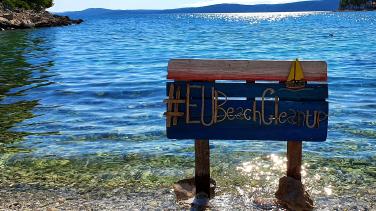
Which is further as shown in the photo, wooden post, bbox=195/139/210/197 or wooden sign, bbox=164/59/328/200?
wooden post, bbox=195/139/210/197

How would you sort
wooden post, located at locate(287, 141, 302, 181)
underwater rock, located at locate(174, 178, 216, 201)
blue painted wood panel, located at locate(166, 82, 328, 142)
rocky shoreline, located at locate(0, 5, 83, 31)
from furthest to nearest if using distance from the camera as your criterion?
1. rocky shoreline, located at locate(0, 5, 83, 31)
2. underwater rock, located at locate(174, 178, 216, 201)
3. wooden post, located at locate(287, 141, 302, 181)
4. blue painted wood panel, located at locate(166, 82, 328, 142)

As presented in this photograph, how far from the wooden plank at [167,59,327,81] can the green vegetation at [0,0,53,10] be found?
11480 cm

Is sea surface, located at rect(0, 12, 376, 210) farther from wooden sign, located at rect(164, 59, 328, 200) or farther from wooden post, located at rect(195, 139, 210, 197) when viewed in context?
wooden sign, located at rect(164, 59, 328, 200)

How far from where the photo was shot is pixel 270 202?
6.64m

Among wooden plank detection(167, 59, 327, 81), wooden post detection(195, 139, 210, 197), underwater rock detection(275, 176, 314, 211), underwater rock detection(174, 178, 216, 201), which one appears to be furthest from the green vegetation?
underwater rock detection(275, 176, 314, 211)

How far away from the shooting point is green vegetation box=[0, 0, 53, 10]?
111500mm

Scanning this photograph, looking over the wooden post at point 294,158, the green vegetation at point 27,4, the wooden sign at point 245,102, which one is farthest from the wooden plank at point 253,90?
the green vegetation at point 27,4

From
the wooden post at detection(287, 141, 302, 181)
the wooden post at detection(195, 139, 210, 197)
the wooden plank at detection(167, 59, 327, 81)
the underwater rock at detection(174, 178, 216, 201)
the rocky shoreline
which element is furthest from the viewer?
the rocky shoreline

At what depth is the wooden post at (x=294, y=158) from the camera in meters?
6.37

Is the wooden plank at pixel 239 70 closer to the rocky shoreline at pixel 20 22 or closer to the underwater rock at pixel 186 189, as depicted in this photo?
the underwater rock at pixel 186 189

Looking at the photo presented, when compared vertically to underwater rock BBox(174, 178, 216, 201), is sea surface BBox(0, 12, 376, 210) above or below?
below

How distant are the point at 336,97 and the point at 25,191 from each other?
11.5m

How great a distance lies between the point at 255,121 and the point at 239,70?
717 millimetres

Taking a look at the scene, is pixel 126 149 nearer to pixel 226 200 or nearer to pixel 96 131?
pixel 96 131
